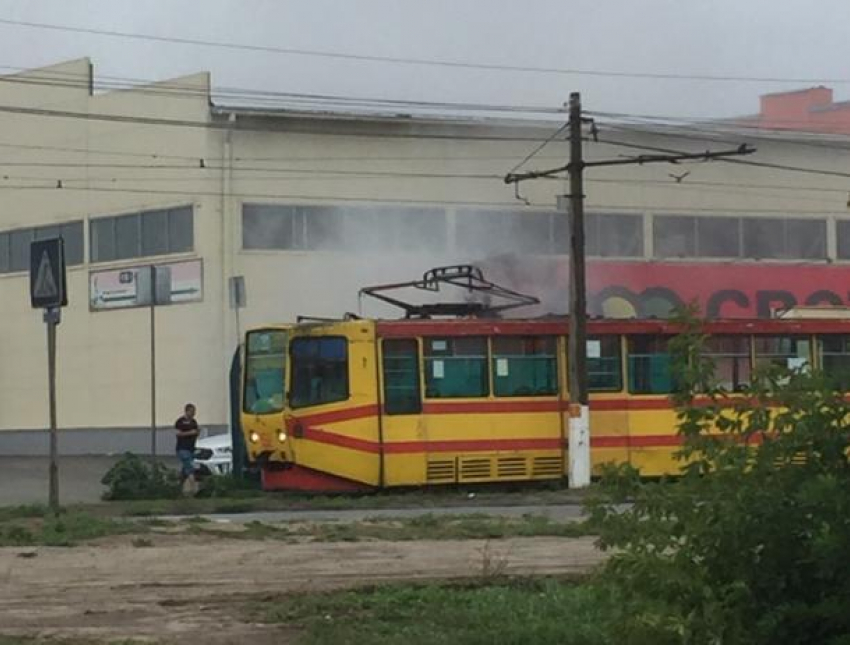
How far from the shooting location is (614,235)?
4600 cm

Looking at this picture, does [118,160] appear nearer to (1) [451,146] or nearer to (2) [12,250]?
(2) [12,250]

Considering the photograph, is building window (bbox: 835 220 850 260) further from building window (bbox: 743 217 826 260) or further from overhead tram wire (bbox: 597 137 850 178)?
overhead tram wire (bbox: 597 137 850 178)

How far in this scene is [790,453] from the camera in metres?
6.15

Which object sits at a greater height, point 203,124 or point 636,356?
Result: point 203,124

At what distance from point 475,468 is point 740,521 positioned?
18752 mm

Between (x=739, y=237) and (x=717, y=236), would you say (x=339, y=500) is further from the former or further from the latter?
(x=739, y=237)

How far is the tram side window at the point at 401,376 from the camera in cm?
2438

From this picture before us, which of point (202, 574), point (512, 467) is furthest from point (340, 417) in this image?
point (202, 574)

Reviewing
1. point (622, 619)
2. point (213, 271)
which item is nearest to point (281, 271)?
point (213, 271)

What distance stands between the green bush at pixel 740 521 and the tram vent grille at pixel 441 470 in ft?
59.4

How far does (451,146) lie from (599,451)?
64.7 feet

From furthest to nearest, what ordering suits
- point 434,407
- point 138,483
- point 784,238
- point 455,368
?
point 784,238 < point 138,483 < point 455,368 < point 434,407

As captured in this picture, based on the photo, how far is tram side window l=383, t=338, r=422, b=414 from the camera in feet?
80.0

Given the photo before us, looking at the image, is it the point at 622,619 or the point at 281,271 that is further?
the point at 281,271
